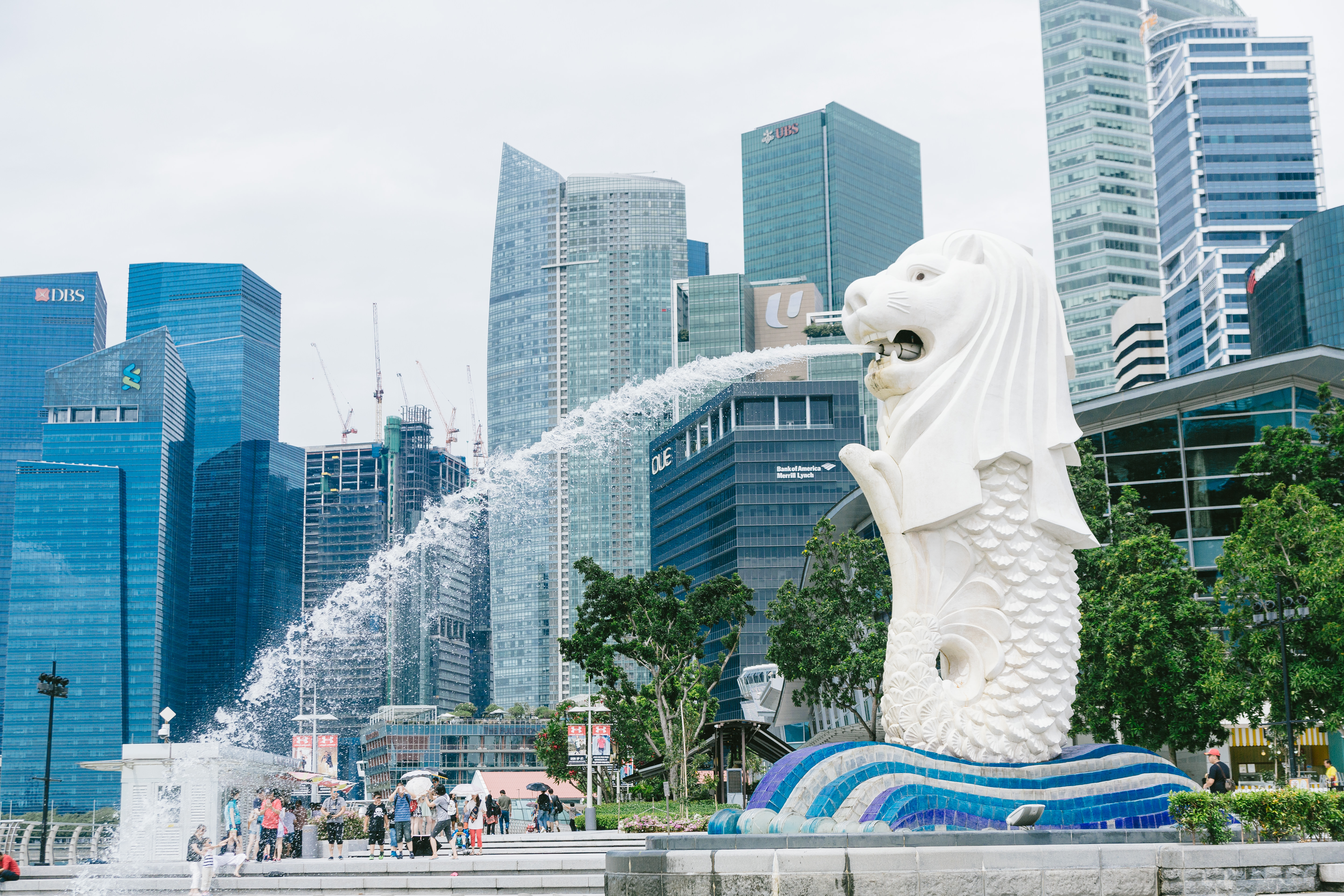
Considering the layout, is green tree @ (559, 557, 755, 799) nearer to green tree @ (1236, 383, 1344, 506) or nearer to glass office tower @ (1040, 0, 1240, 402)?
green tree @ (1236, 383, 1344, 506)

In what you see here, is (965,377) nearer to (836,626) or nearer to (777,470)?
(836,626)

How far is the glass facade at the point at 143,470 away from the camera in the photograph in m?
160

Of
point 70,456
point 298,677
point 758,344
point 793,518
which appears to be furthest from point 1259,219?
point 70,456

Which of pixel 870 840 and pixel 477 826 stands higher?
pixel 870 840

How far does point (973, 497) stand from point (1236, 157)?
162611mm

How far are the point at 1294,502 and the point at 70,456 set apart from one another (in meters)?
153

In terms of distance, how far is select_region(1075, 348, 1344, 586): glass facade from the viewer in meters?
46.1

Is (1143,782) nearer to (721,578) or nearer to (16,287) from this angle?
(721,578)

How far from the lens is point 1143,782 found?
19016 millimetres

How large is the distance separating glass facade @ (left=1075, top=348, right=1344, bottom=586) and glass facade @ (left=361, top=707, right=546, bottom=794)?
105291mm

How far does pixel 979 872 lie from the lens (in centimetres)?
1515

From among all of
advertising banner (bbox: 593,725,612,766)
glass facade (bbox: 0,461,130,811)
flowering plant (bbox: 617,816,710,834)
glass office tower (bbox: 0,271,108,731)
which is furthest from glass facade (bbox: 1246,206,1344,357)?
glass office tower (bbox: 0,271,108,731)

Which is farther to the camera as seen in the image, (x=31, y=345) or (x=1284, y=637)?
(x=31, y=345)

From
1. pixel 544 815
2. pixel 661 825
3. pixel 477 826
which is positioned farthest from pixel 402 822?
pixel 544 815
